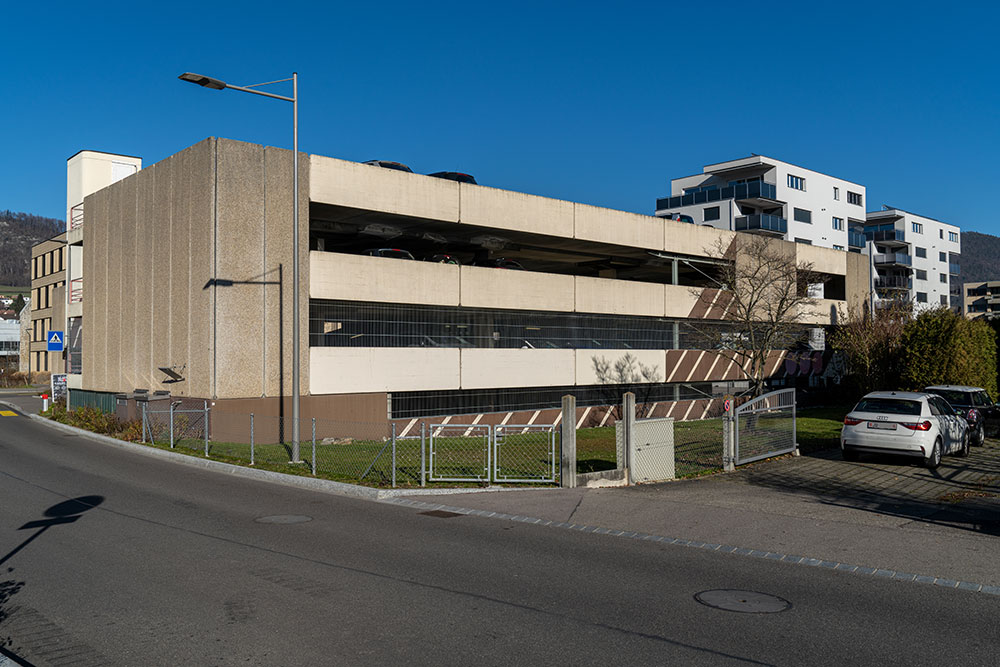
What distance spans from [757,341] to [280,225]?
2377cm

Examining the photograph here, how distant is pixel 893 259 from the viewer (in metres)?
88.9

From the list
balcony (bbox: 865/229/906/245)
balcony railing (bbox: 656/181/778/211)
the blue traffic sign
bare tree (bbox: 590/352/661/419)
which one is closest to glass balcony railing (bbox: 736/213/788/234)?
balcony railing (bbox: 656/181/778/211)

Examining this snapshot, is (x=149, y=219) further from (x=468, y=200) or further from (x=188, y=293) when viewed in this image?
(x=468, y=200)

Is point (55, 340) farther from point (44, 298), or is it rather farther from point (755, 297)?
point (44, 298)

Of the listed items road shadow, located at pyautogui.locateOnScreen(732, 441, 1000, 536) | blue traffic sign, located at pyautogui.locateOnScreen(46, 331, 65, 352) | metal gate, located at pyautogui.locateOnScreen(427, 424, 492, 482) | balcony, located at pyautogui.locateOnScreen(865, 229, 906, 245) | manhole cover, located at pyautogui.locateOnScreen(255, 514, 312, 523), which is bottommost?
road shadow, located at pyautogui.locateOnScreen(732, 441, 1000, 536)

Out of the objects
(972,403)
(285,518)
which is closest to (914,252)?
(972,403)

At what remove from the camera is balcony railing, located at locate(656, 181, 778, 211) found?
222ft

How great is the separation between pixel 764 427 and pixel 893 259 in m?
79.8

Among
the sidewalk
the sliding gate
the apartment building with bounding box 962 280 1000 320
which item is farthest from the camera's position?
the apartment building with bounding box 962 280 1000 320

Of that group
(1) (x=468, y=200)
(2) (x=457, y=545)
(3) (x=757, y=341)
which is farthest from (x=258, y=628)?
(3) (x=757, y=341)

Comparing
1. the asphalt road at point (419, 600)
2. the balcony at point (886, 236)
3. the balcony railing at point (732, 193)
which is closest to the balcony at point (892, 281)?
the balcony at point (886, 236)

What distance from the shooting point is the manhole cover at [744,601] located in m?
7.39

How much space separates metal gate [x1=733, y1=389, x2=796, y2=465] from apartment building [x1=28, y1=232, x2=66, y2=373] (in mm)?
59965

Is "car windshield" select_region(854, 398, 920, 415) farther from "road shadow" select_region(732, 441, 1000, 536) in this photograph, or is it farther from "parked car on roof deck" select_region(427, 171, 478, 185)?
"parked car on roof deck" select_region(427, 171, 478, 185)
